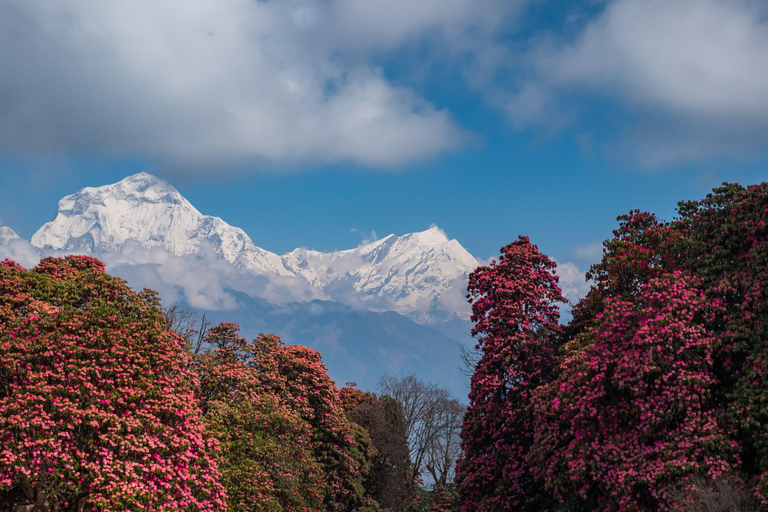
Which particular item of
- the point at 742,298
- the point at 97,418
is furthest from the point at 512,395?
the point at 97,418

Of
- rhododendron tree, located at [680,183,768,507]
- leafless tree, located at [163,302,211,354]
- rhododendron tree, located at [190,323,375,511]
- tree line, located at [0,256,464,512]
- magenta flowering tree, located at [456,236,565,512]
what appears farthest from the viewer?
leafless tree, located at [163,302,211,354]

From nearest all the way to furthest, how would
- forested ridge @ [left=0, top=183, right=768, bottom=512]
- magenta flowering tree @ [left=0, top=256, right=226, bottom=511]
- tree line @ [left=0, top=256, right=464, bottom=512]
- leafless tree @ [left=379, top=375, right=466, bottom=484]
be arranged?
magenta flowering tree @ [left=0, top=256, right=226, bottom=511] → tree line @ [left=0, top=256, right=464, bottom=512] → forested ridge @ [left=0, top=183, right=768, bottom=512] → leafless tree @ [left=379, top=375, right=466, bottom=484]

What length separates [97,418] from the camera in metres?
14.3

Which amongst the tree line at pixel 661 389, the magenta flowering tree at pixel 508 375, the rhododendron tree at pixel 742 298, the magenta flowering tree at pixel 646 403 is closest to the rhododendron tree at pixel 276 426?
the magenta flowering tree at pixel 508 375

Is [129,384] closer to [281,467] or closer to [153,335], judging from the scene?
[153,335]

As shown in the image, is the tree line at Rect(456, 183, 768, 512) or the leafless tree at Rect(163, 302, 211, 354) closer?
the tree line at Rect(456, 183, 768, 512)

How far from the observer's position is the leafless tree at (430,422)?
52500 millimetres

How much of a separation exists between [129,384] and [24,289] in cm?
832

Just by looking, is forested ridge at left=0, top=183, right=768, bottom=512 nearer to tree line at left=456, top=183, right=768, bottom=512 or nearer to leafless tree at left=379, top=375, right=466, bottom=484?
tree line at left=456, top=183, right=768, bottom=512

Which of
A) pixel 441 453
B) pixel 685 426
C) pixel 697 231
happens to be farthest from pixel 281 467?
pixel 441 453

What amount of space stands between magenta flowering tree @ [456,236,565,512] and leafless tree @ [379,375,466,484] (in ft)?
87.2

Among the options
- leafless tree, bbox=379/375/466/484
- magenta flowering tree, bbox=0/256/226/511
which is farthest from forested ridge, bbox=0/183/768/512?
leafless tree, bbox=379/375/466/484

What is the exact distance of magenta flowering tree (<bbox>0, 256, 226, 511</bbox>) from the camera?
13.7 meters

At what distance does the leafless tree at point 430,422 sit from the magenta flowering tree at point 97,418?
120 ft
